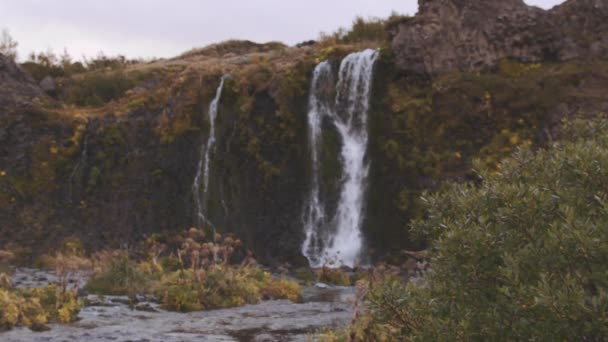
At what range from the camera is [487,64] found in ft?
91.7

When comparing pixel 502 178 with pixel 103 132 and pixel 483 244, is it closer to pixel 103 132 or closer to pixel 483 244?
pixel 483 244

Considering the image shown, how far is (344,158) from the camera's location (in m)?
27.6

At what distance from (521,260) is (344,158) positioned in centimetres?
2256

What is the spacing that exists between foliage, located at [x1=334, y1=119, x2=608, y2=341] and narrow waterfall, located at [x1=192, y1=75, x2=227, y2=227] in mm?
22598

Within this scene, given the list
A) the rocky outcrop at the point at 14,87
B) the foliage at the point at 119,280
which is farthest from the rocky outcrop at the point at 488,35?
the rocky outcrop at the point at 14,87

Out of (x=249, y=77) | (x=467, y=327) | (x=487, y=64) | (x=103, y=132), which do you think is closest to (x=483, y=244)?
(x=467, y=327)

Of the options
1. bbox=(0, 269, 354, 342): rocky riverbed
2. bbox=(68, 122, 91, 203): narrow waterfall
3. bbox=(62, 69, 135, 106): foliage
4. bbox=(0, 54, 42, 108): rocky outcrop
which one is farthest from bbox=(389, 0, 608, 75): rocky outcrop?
bbox=(0, 54, 42, 108): rocky outcrop

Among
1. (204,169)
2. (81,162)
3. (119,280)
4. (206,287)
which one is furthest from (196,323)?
(81,162)

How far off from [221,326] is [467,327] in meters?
8.84

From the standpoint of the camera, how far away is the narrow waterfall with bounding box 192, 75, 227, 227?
94.5 feet

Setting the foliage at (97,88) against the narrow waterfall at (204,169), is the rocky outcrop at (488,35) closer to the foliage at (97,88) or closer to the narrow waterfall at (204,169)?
the narrow waterfall at (204,169)

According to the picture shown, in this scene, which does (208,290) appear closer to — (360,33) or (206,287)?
(206,287)

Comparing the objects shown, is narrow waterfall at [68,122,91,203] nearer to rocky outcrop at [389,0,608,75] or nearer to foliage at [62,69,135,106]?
foliage at [62,69,135,106]

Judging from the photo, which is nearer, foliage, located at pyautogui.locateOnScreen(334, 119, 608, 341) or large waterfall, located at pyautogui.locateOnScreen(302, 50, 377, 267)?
foliage, located at pyautogui.locateOnScreen(334, 119, 608, 341)
